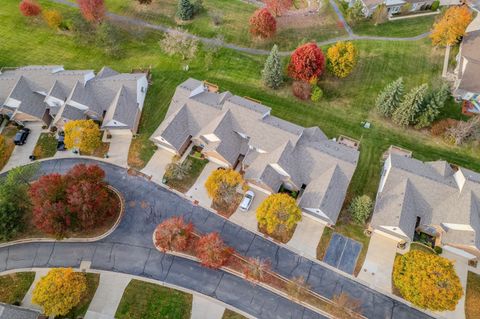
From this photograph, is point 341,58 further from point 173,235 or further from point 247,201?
point 173,235

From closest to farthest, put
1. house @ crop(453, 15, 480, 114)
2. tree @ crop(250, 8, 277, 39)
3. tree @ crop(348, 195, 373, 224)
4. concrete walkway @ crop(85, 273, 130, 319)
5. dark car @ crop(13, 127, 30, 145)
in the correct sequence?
1. concrete walkway @ crop(85, 273, 130, 319)
2. tree @ crop(348, 195, 373, 224)
3. dark car @ crop(13, 127, 30, 145)
4. house @ crop(453, 15, 480, 114)
5. tree @ crop(250, 8, 277, 39)

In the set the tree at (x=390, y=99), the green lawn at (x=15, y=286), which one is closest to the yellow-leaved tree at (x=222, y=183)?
the green lawn at (x=15, y=286)

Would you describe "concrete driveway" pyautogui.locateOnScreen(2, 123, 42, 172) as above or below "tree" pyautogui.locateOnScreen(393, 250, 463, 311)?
above

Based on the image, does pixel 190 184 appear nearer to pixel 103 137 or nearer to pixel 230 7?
pixel 103 137

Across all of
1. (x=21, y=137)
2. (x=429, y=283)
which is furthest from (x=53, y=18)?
(x=429, y=283)

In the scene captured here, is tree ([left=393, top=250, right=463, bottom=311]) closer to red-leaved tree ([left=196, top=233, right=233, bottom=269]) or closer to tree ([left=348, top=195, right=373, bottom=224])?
tree ([left=348, top=195, right=373, bottom=224])

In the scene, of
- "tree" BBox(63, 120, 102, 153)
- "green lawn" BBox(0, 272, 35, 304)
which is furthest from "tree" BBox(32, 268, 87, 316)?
"tree" BBox(63, 120, 102, 153)

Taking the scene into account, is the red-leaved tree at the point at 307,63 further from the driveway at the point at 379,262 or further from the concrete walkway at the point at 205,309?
the concrete walkway at the point at 205,309
